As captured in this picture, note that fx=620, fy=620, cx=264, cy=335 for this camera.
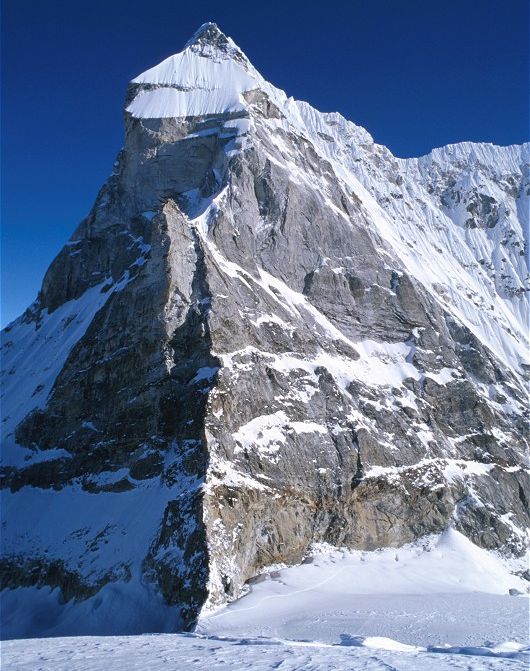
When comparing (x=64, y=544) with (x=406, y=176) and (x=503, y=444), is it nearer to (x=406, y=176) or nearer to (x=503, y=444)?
(x=503, y=444)

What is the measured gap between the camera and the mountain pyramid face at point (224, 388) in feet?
127

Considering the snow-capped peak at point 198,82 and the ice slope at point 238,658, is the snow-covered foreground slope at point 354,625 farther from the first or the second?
the snow-capped peak at point 198,82

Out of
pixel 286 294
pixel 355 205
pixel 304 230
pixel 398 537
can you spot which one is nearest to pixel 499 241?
pixel 355 205

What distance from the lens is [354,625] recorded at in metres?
27.8

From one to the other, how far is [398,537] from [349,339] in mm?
18373

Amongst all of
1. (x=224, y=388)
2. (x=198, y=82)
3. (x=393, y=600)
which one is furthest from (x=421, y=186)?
(x=393, y=600)

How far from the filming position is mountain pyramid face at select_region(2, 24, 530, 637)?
127 feet

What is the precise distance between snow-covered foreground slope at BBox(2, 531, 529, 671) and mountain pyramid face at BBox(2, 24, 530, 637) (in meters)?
1.99

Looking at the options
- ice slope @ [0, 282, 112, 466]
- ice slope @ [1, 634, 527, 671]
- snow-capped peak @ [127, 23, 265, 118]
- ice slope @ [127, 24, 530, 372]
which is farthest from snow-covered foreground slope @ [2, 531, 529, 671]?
snow-capped peak @ [127, 23, 265, 118]

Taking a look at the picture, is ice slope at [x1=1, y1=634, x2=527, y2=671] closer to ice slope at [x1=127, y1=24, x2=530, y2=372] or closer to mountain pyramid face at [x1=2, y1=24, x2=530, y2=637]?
mountain pyramid face at [x1=2, y1=24, x2=530, y2=637]

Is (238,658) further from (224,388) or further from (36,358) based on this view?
(36,358)

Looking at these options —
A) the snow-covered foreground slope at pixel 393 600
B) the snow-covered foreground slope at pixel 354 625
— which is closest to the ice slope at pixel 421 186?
the snow-covered foreground slope at pixel 393 600

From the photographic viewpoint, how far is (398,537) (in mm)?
45344

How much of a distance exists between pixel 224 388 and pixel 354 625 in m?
18.6
